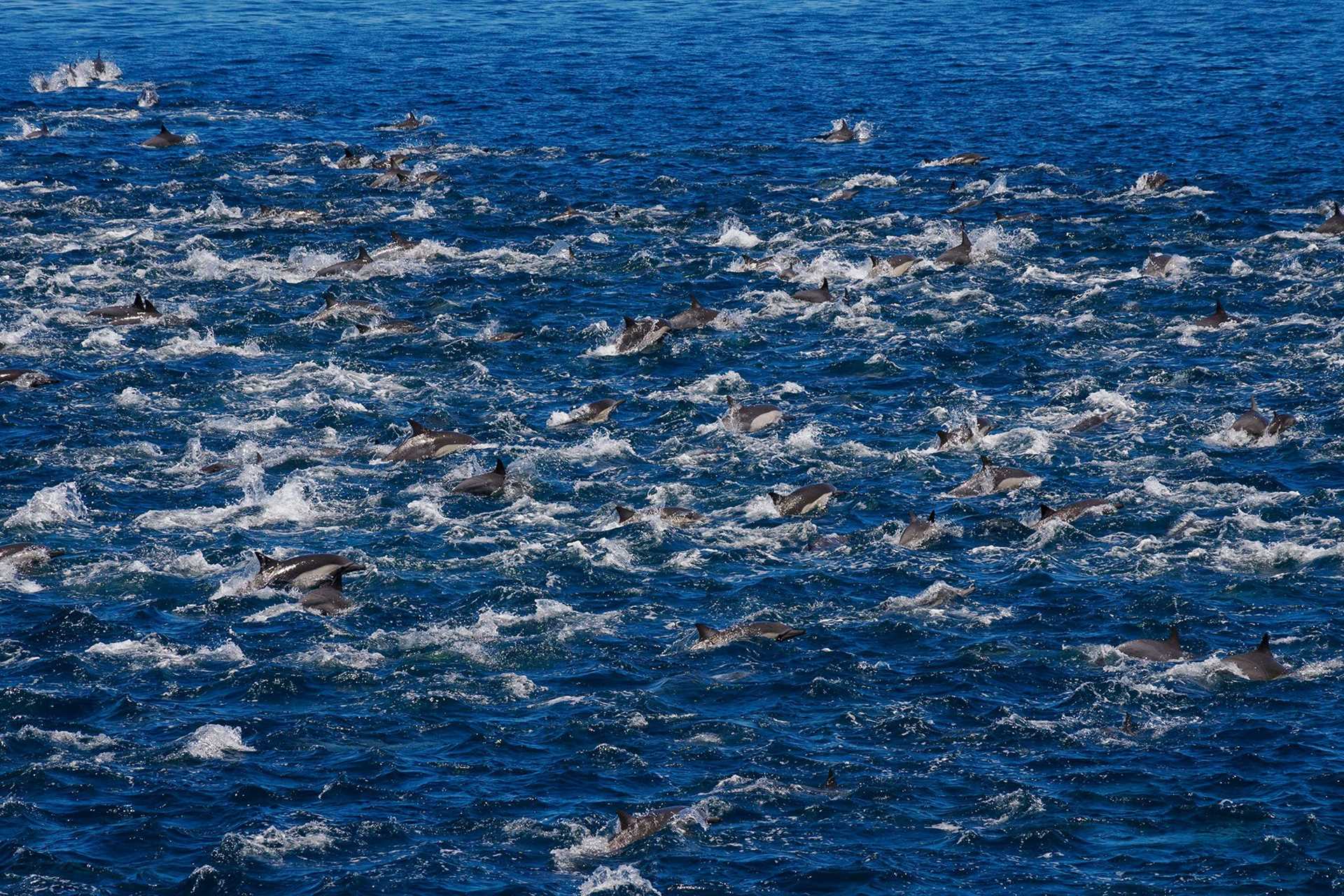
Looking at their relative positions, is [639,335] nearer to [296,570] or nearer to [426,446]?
[426,446]

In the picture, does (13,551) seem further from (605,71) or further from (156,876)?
(605,71)

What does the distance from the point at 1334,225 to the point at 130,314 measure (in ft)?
145

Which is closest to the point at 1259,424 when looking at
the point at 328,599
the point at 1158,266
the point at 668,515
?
the point at 1158,266

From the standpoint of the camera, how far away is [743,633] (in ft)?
122

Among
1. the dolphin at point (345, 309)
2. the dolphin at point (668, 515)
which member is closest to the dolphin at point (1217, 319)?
the dolphin at point (668, 515)

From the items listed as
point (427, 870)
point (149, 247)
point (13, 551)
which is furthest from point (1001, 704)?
point (149, 247)

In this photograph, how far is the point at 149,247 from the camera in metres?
65.2

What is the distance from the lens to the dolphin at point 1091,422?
157ft

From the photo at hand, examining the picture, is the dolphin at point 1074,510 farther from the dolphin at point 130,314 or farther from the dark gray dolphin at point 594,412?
the dolphin at point 130,314

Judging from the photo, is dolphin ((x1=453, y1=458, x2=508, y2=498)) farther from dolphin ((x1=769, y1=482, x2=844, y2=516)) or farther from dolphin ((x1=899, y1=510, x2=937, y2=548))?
dolphin ((x1=899, y1=510, x2=937, y2=548))

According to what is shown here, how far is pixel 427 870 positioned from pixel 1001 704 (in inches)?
487

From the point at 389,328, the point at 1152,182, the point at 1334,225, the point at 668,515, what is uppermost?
the point at 1152,182

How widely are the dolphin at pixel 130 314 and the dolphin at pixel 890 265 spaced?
25332mm

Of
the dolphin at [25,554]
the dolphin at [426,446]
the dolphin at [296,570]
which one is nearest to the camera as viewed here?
the dolphin at [296,570]
